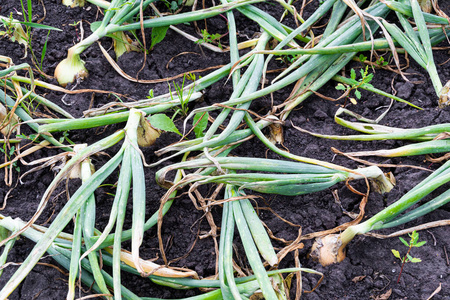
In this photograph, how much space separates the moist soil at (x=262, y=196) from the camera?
110 centimetres

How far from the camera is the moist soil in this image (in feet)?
3.62

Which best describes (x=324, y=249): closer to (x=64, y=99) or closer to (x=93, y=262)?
(x=93, y=262)

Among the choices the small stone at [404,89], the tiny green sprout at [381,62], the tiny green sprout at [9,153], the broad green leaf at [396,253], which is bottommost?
the tiny green sprout at [9,153]

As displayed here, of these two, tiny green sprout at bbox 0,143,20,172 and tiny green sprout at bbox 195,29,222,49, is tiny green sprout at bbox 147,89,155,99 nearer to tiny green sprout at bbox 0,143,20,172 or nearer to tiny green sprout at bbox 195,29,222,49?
tiny green sprout at bbox 195,29,222,49

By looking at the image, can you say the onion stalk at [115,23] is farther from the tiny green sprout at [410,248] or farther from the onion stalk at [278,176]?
the tiny green sprout at [410,248]

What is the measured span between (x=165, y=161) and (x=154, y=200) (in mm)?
139

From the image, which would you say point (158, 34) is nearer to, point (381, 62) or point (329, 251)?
point (381, 62)

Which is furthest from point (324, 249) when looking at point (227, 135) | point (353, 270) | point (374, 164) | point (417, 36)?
point (417, 36)

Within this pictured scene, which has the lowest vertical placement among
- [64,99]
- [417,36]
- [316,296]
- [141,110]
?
[316,296]

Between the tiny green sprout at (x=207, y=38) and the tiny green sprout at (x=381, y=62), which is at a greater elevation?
the tiny green sprout at (x=381, y=62)

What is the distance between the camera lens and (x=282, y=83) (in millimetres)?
1331

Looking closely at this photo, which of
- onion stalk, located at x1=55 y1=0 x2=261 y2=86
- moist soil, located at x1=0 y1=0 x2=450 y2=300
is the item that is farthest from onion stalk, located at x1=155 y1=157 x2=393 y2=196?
onion stalk, located at x1=55 y1=0 x2=261 y2=86


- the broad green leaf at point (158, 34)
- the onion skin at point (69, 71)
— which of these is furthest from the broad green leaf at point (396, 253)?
the onion skin at point (69, 71)

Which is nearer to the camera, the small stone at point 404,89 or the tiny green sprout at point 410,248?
the tiny green sprout at point 410,248
